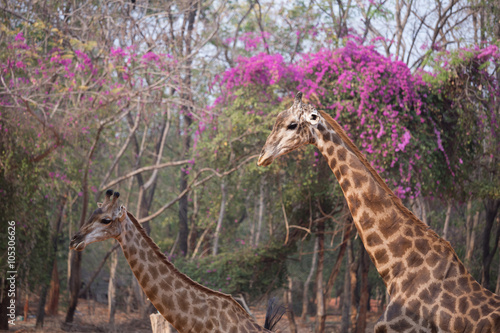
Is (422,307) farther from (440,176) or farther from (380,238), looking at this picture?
(440,176)

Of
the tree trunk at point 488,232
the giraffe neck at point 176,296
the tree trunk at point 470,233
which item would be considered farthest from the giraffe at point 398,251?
the tree trunk at point 470,233

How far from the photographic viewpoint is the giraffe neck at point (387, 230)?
3666 millimetres

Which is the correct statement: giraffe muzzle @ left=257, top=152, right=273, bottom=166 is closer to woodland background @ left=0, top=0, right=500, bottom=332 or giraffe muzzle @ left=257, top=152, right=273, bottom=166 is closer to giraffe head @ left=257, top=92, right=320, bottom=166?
giraffe head @ left=257, top=92, right=320, bottom=166

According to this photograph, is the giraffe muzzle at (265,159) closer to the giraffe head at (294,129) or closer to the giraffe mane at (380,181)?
the giraffe head at (294,129)

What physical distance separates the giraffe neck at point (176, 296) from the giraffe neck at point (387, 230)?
1.35m

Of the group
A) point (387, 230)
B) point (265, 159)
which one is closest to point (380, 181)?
point (387, 230)

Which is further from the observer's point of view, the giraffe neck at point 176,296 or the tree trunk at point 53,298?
the tree trunk at point 53,298

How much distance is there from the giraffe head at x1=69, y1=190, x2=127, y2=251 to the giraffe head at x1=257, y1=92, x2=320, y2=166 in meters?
1.48

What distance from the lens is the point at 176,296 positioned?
457 centimetres

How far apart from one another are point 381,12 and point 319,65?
5.28 meters

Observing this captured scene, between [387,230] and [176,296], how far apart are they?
1.88 meters

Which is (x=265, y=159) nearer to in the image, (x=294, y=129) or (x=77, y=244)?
(x=294, y=129)

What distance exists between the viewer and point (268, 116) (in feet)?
37.7

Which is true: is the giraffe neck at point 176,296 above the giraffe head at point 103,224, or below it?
below
